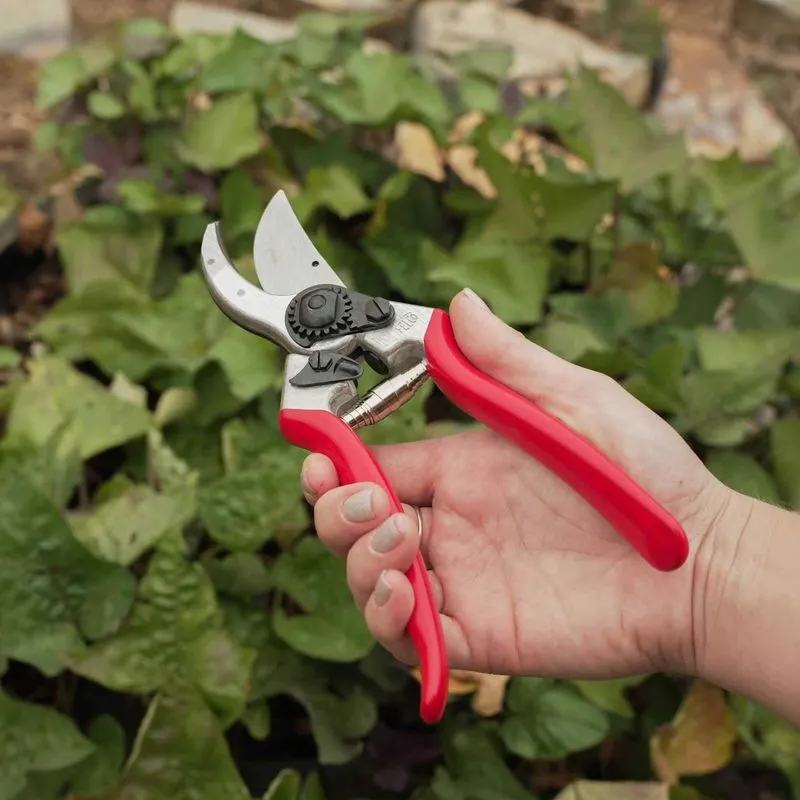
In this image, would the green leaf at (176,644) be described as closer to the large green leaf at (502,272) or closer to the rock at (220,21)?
the large green leaf at (502,272)

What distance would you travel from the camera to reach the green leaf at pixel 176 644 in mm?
971

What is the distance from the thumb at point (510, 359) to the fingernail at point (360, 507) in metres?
0.18

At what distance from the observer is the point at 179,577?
98 cm

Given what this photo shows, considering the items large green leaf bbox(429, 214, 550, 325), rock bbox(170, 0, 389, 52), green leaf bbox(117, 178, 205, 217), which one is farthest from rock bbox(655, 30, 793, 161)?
green leaf bbox(117, 178, 205, 217)

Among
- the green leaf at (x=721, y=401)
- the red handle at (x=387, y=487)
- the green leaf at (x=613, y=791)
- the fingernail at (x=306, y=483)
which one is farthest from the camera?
the green leaf at (x=721, y=401)

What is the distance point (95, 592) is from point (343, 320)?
43cm

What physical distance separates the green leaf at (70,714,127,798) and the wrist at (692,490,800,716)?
579mm

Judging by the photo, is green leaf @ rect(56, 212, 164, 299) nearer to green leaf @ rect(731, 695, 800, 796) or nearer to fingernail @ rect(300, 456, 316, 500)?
fingernail @ rect(300, 456, 316, 500)

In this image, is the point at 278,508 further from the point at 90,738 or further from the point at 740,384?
the point at 740,384

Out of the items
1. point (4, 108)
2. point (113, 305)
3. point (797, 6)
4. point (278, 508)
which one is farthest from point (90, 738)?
point (797, 6)

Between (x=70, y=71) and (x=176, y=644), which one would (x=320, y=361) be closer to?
(x=176, y=644)

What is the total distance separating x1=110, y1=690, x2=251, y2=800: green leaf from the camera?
2.98 feet

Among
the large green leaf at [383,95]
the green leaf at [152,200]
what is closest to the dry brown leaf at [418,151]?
the large green leaf at [383,95]

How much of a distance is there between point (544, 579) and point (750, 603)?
0.18 meters
